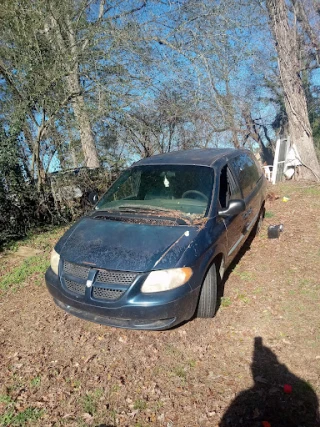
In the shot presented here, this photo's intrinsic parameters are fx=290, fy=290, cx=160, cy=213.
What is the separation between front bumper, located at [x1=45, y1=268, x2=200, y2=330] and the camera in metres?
2.61

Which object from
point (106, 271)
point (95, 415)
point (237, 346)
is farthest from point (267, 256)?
point (95, 415)

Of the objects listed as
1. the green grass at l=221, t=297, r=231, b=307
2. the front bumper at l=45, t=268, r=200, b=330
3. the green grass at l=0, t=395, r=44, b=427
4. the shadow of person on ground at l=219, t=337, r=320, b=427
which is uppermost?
the front bumper at l=45, t=268, r=200, b=330

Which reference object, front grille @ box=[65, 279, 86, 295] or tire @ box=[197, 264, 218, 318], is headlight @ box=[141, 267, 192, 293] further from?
front grille @ box=[65, 279, 86, 295]

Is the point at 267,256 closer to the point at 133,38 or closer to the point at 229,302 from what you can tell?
the point at 229,302

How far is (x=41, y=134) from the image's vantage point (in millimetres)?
6844

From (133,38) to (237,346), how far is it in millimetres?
6606

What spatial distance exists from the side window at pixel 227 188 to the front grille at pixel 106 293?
1.76 m

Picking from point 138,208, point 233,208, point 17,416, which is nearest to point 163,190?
point 138,208

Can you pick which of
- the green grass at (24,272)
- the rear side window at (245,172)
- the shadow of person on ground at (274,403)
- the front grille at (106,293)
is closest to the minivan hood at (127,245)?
the front grille at (106,293)

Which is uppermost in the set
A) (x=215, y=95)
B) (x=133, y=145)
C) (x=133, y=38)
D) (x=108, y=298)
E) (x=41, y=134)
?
(x=133, y=38)

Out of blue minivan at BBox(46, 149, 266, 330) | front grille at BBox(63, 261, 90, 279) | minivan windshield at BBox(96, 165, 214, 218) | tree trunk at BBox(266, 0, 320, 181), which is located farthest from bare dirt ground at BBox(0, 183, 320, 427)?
tree trunk at BBox(266, 0, 320, 181)

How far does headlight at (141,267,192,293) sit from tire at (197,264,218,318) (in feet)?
1.58

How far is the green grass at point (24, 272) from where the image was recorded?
4566mm

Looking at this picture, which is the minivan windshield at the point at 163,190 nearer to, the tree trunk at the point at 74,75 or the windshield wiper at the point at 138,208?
the windshield wiper at the point at 138,208
